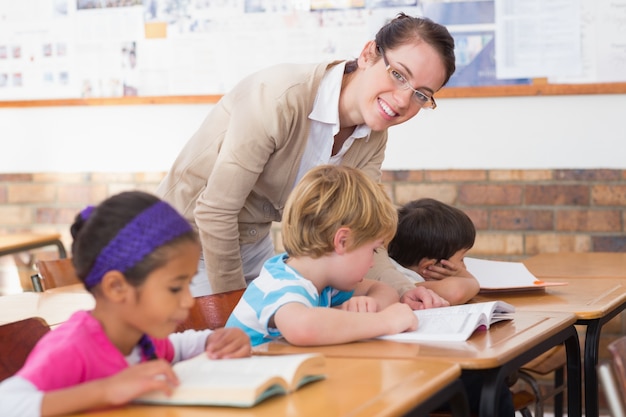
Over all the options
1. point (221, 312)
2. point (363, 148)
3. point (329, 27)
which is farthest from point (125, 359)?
point (329, 27)

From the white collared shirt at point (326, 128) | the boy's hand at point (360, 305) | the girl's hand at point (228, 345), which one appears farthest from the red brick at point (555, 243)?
the girl's hand at point (228, 345)

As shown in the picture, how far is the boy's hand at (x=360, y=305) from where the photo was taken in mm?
1925

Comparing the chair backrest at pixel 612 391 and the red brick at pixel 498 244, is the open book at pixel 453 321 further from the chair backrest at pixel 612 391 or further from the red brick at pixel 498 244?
the red brick at pixel 498 244

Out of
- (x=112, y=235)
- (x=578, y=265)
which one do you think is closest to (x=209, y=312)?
(x=112, y=235)

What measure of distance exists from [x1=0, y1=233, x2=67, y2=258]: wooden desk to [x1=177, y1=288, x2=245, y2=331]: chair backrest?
1.82m

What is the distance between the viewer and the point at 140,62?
4039mm

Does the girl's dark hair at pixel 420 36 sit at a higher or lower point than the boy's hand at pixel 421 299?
higher

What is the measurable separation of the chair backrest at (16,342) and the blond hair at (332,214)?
0.52 m

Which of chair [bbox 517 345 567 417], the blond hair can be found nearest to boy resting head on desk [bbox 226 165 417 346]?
the blond hair

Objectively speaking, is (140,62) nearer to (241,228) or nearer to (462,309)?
(241,228)

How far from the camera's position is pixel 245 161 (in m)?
2.17

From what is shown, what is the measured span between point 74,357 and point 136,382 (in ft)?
0.38

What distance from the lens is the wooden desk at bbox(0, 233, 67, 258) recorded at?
3.73 m

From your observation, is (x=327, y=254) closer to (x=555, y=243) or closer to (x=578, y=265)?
(x=578, y=265)
